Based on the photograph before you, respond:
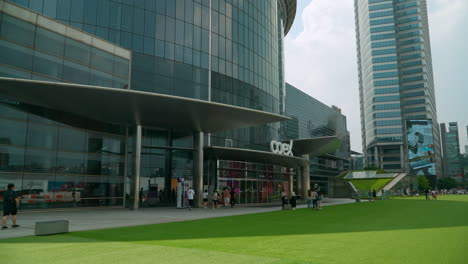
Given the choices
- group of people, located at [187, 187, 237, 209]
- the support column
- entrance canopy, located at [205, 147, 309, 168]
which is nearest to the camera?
group of people, located at [187, 187, 237, 209]

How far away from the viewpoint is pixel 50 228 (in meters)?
12.0

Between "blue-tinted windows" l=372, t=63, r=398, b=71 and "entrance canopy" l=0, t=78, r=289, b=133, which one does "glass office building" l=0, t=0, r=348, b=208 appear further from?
"blue-tinted windows" l=372, t=63, r=398, b=71

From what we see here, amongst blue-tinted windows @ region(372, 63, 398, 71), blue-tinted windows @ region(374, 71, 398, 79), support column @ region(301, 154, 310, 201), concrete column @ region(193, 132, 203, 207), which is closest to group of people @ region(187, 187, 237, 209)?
concrete column @ region(193, 132, 203, 207)

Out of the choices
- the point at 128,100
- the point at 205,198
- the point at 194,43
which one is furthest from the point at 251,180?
the point at 128,100

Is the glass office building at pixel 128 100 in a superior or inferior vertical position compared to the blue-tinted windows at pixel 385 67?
inferior

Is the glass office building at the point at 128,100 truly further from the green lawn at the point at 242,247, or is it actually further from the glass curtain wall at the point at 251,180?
the green lawn at the point at 242,247

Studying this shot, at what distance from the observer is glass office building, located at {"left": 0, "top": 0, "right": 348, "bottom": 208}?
72.5 feet

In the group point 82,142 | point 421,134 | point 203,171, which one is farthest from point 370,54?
point 82,142

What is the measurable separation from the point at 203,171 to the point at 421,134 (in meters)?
123

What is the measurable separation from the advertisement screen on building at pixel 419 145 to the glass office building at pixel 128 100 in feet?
362

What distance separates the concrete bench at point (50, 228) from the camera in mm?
11734

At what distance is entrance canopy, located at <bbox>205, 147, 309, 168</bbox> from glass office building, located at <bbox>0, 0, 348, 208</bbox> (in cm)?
20

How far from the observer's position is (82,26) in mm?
26766

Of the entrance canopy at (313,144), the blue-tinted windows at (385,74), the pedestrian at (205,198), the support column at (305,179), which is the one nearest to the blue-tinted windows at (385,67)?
the blue-tinted windows at (385,74)
